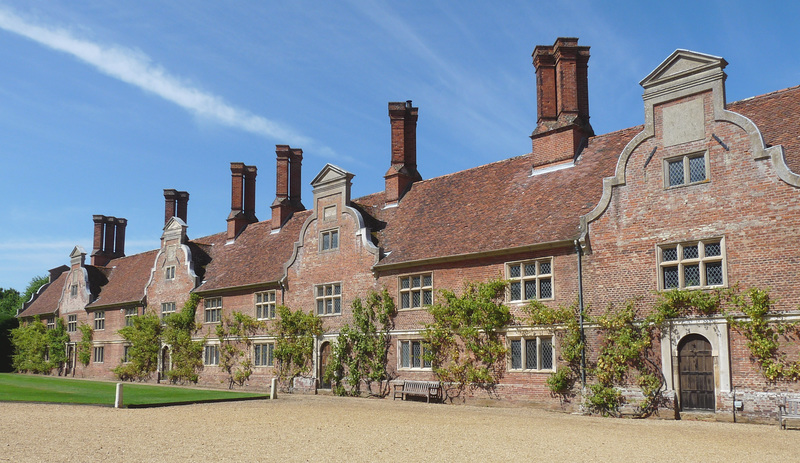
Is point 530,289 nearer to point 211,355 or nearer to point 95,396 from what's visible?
point 95,396

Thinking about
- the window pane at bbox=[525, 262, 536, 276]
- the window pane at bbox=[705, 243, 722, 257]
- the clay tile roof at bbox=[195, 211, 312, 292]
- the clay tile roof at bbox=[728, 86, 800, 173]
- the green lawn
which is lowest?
the green lawn

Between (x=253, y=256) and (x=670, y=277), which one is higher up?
(x=253, y=256)

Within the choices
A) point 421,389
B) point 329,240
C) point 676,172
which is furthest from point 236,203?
point 676,172

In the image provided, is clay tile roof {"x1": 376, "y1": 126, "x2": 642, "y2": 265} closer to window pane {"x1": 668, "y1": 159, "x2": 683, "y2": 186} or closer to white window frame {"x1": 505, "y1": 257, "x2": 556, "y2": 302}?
white window frame {"x1": 505, "y1": 257, "x2": 556, "y2": 302}

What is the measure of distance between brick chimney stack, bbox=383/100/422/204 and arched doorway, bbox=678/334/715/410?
14.3 m

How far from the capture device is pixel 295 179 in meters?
36.7

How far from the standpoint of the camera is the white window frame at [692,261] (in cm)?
1787

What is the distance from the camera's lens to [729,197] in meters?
18.0

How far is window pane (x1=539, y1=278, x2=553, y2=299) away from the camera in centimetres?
2134

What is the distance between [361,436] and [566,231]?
10119 millimetres

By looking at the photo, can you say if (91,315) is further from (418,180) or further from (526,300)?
(526,300)

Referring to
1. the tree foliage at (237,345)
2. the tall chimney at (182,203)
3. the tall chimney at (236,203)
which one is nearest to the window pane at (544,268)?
the tree foliage at (237,345)

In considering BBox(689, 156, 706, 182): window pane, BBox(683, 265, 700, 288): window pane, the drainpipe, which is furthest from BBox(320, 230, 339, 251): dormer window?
BBox(689, 156, 706, 182): window pane

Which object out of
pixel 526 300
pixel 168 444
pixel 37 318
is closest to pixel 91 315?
pixel 37 318
